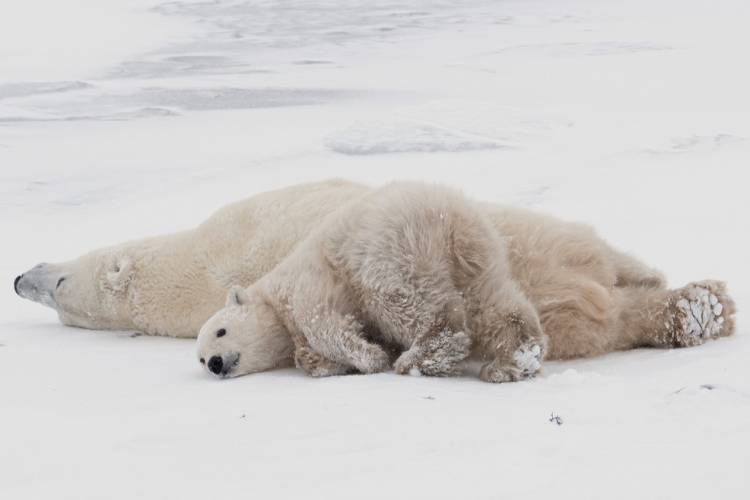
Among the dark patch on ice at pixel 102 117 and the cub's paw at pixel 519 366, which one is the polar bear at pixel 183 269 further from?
the dark patch on ice at pixel 102 117

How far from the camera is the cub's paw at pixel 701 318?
4.46 meters

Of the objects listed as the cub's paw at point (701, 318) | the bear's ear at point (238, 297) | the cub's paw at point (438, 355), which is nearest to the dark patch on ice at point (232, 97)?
the bear's ear at point (238, 297)

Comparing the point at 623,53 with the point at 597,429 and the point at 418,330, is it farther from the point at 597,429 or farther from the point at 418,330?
the point at 597,429

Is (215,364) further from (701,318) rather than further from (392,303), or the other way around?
(701,318)

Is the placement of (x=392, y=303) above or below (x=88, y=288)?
above

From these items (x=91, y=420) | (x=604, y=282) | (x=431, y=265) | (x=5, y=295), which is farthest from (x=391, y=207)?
(x=5, y=295)

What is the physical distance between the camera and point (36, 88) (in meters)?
13.6

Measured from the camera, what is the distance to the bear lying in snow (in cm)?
418

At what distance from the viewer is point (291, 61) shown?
14.7 metres

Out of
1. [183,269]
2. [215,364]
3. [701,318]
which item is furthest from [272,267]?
[701,318]

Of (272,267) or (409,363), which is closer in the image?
(409,363)

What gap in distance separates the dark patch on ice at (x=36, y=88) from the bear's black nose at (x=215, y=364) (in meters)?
9.66

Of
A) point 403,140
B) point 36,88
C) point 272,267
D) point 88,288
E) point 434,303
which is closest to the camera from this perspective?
point 434,303

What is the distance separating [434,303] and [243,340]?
0.84 m
